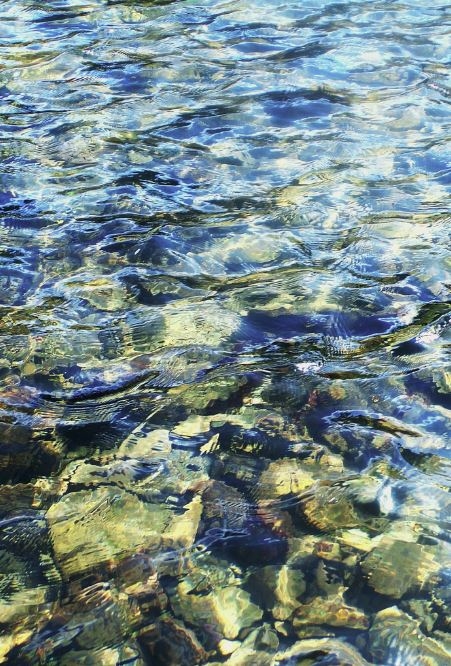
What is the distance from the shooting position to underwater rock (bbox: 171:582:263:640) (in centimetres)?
248

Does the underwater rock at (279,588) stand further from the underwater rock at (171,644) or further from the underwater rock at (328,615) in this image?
the underwater rock at (171,644)

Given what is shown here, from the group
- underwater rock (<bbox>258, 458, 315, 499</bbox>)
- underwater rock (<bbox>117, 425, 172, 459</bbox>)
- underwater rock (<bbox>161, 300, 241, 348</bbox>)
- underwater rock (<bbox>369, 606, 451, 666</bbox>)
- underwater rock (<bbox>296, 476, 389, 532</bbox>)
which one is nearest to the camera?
underwater rock (<bbox>369, 606, 451, 666</bbox>)

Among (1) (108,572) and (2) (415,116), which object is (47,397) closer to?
(1) (108,572)

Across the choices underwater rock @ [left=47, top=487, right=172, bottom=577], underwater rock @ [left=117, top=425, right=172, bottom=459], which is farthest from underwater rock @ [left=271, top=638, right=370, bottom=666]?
underwater rock @ [left=117, top=425, right=172, bottom=459]

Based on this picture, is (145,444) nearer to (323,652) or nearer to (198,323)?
(198,323)

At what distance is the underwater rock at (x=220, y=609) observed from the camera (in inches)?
97.5

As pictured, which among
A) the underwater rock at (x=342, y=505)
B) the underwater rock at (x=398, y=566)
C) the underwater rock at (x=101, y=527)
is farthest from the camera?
the underwater rock at (x=342, y=505)

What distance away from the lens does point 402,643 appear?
7.82 ft

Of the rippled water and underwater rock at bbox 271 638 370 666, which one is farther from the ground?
the rippled water

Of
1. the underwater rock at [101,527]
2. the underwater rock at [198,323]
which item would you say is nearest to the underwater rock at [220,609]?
the underwater rock at [101,527]

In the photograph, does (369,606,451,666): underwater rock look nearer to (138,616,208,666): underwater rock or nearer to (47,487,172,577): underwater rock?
(138,616,208,666): underwater rock

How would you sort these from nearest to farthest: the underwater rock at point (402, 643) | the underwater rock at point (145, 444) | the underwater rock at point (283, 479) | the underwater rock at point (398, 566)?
the underwater rock at point (402, 643), the underwater rock at point (398, 566), the underwater rock at point (283, 479), the underwater rock at point (145, 444)

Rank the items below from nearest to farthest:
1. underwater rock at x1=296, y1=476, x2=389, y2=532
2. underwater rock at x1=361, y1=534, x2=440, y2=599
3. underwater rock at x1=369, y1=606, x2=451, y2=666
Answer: underwater rock at x1=369, y1=606, x2=451, y2=666 < underwater rock at x1=361, y1=534, x2=440, y2=599 < underwater rock at x1=296, y1=476, x2=389, y2=532

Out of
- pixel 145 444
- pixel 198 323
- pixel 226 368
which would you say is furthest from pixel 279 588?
pixel 198 323
